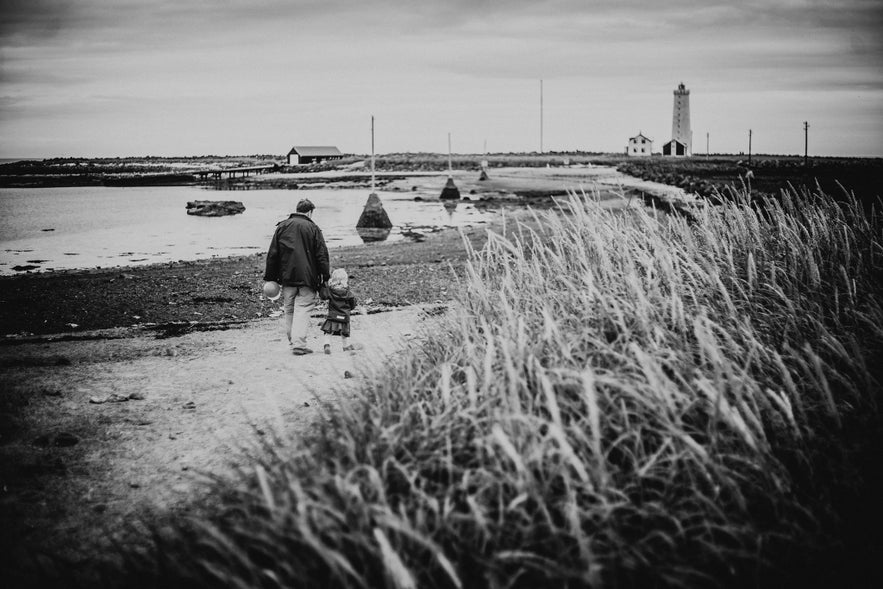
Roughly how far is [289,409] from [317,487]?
276cm

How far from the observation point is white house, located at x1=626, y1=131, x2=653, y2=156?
437 ft

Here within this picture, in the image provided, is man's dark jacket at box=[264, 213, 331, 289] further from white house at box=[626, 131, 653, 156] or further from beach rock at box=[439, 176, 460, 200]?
white house at box=[626, 131, 653, 156]

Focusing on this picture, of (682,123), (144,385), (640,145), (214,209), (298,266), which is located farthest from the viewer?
(640,145)

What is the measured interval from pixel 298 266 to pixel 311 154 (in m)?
139

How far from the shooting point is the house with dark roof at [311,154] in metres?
137

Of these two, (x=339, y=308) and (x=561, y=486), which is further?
(x=339, y=308)

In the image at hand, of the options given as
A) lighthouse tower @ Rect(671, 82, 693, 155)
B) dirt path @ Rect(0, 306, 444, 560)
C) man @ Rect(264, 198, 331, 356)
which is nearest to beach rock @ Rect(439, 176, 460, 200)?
dirt path @ Rect(0, 306, 444, 560)

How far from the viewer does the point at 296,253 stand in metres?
7.42

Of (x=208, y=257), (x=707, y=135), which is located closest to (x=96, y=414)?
(x=208, y=257)

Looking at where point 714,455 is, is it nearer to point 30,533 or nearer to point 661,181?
point 30,533

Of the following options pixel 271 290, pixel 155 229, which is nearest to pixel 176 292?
pixel 271 290

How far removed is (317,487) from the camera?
2.71 m

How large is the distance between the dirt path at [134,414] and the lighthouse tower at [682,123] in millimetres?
121638

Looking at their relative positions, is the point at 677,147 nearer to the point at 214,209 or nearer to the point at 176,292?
the point at 214,209
